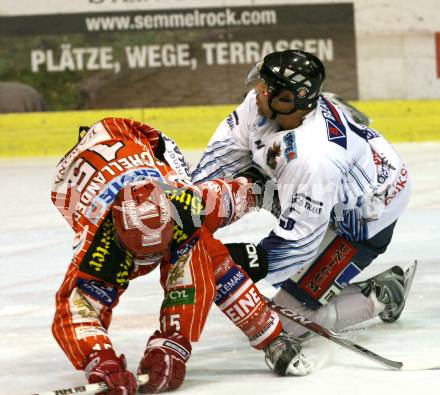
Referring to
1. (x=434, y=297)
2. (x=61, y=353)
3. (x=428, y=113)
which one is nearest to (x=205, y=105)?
(x=428, y=113)

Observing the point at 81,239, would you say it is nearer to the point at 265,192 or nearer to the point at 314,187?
the point at 314,187

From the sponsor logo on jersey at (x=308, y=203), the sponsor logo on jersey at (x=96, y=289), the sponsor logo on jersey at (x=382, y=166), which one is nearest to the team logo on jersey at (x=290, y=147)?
the sponsor logo on jersey at (x=308, y=203)

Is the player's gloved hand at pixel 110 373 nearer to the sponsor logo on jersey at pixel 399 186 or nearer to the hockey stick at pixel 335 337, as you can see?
the hockey stick at pixel 335 337

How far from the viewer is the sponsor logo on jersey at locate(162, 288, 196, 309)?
2730mm

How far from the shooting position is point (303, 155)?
3.02 meters

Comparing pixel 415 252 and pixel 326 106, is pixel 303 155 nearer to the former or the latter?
pixel 326 106

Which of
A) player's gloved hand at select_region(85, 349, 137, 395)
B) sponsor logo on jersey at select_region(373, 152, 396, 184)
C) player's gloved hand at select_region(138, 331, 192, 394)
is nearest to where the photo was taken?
player's gloved hand at select_region(85, 349, 137, 395)

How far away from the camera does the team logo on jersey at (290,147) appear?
10.00 feet

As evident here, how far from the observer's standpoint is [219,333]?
134 inches

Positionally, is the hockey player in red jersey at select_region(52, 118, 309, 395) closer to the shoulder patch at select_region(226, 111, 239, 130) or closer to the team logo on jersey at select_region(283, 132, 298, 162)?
the team logo on jersey at select_region(283, 132, 298, 162)

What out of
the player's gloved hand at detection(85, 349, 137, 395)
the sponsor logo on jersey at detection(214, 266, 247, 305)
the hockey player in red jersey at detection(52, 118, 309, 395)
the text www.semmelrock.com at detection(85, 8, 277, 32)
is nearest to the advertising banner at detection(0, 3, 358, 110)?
the text www.semmelrock.com at detection(85, 8, 277, 32)

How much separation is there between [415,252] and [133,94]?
130 inches

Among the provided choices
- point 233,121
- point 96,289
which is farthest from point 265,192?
point 96,289

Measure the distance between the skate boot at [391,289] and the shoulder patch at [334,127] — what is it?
1.84 feet
